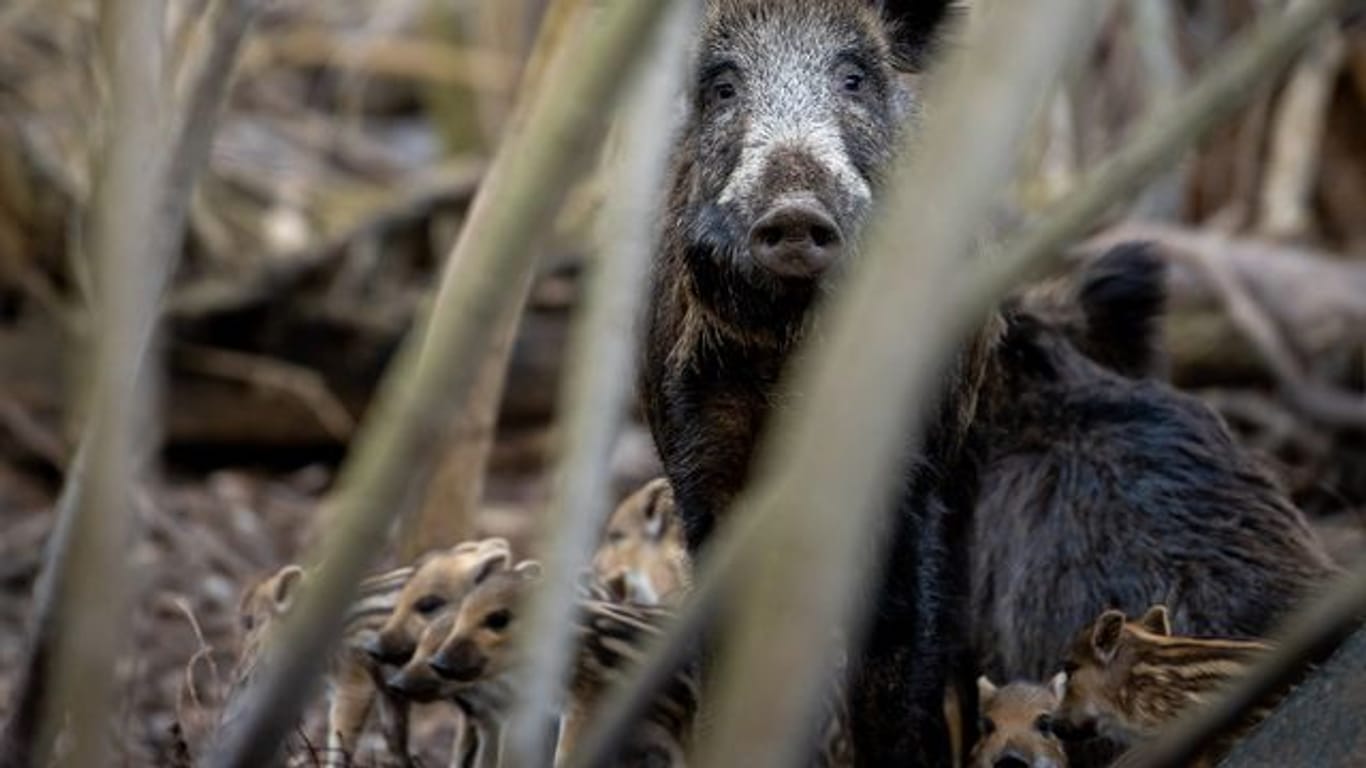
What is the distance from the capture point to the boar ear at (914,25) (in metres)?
5.34

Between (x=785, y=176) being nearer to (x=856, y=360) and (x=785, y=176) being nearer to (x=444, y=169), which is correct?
(x=856, y=360)

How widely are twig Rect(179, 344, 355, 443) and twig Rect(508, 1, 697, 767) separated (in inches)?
287

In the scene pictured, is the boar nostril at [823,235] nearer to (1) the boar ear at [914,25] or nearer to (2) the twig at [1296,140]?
(1) the boar ear at [914,25]

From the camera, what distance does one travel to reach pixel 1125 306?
21.5 feet

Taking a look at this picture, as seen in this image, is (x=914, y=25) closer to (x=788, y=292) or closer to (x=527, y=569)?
(x=788, y=292)

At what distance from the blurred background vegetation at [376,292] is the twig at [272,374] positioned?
Result: 0.5 inches

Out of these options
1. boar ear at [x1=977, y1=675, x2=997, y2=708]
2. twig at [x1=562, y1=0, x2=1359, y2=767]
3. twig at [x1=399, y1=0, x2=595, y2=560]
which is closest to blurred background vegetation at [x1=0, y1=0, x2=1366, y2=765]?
twig at [x1=399, y1=0, x2=595, y2=560]

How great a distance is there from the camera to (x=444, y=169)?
14.2m

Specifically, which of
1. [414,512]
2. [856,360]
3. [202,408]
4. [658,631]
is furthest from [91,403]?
[202,408]

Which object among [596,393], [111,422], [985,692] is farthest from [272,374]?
[111,422]

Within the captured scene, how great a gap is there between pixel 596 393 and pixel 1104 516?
9.35 ft

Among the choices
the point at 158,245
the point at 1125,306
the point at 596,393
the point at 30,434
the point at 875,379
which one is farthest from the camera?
the point at 30,434

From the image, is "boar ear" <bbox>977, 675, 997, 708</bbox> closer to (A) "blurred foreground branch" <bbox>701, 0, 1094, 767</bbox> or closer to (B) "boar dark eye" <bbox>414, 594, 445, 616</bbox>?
(B) "boar dark eye" <bbox>414, 594, 445, 616</bbox>

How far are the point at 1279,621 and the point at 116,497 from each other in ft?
10.2
